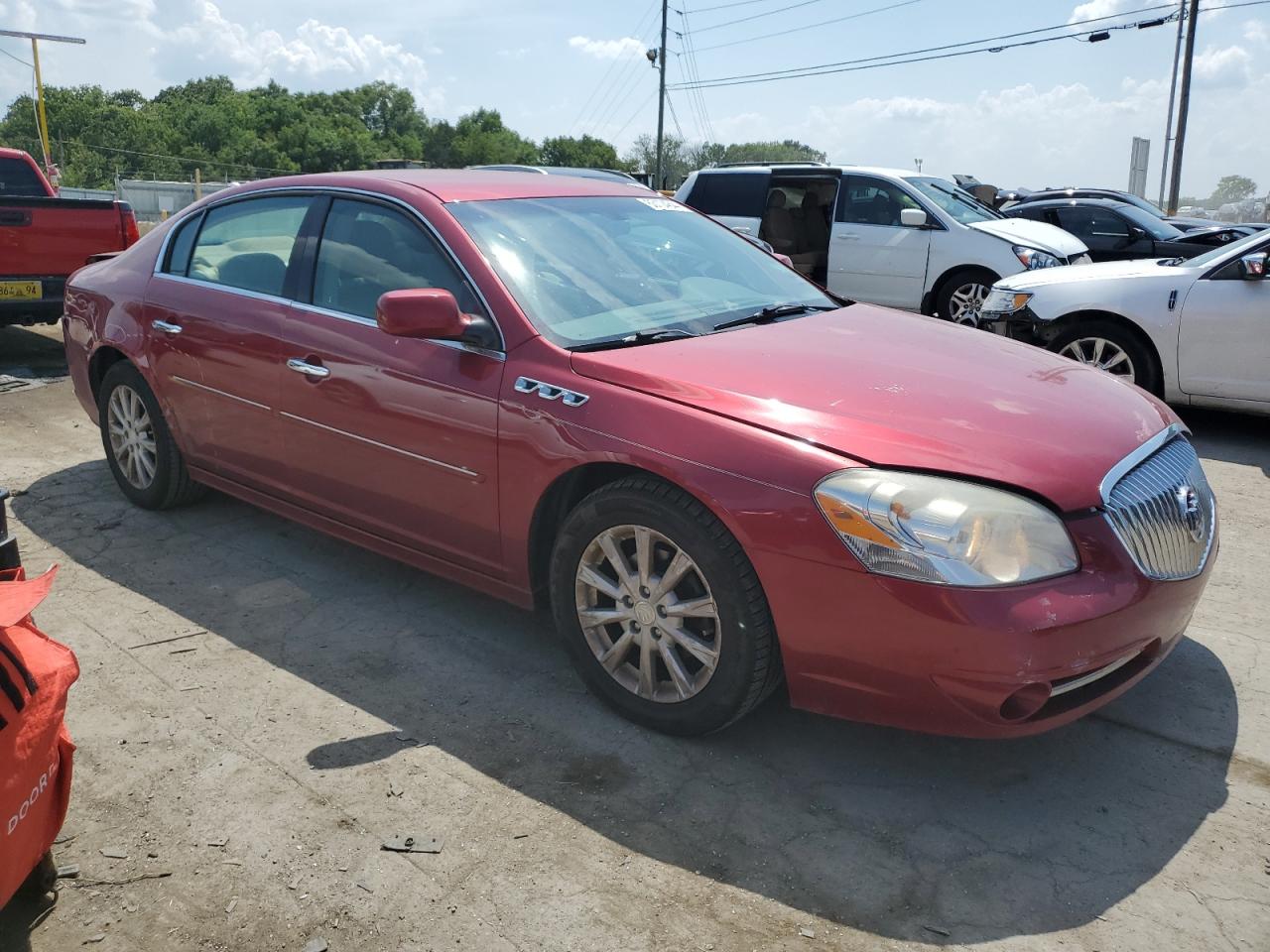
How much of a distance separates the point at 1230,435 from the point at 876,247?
4.42 meters

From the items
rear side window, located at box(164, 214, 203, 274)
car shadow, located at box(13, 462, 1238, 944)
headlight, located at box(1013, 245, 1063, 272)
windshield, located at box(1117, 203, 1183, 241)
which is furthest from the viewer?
windshield, located at box(1117, 203, 1183, 241)

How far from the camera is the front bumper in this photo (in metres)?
2.56

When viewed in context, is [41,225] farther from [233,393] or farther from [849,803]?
[849,803]

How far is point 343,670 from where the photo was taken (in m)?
3.60

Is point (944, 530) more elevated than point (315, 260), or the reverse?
point (315, 260)

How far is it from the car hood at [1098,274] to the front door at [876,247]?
2.80 metres

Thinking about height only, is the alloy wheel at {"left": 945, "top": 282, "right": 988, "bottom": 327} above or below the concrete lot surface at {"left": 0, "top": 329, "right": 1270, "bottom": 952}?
above

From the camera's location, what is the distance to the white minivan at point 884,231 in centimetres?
994

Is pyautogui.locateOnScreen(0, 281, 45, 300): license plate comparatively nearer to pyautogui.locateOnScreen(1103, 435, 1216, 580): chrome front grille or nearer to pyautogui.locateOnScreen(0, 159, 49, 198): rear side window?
pyautogui.locateOnScreen(0, 159, 49, 198): rear side window

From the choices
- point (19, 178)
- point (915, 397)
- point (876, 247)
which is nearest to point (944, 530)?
point (915, 397)

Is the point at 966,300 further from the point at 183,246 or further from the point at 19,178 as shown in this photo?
the point at 19,178

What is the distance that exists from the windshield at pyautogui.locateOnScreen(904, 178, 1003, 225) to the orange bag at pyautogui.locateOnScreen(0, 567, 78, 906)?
9.47m

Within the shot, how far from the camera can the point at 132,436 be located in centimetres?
507

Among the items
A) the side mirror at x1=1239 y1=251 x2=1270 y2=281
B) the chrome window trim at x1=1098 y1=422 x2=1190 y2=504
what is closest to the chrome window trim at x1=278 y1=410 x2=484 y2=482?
the chrome window trim at x1=1098 y1=422 x2=1190 y2=504
